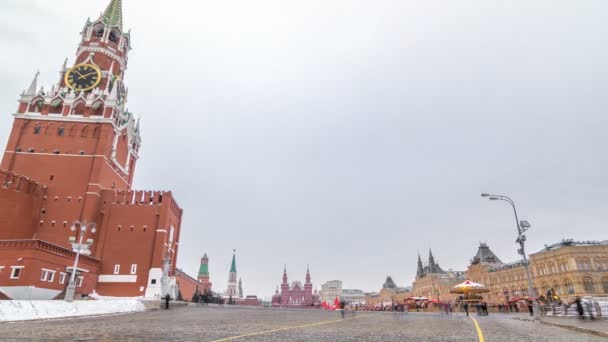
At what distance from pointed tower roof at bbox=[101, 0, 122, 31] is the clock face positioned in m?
10.8

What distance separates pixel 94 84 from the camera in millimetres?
52531

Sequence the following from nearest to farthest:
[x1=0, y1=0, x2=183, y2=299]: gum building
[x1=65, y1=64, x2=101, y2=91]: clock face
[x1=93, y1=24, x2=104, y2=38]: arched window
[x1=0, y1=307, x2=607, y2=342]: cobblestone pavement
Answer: [x1=0, y1=307, x2=607, y2=342]: cobblestone pavement, [x1=0, y1=0, x2=183, y2=299]: gum building, [x1=65, y1=64, x2=101, y2=91]: clock face, [x1=93, y1=24, x2=104, y2=38]: arched window

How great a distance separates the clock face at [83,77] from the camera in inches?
2060

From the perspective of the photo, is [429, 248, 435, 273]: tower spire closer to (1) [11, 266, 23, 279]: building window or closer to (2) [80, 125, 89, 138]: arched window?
(2) [80, 125, 89, 138]: arched window

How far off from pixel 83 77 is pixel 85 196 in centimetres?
2132

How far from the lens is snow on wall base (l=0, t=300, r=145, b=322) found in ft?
46.3

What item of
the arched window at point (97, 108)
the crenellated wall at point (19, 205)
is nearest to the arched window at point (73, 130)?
the arched window at point (97, 108)

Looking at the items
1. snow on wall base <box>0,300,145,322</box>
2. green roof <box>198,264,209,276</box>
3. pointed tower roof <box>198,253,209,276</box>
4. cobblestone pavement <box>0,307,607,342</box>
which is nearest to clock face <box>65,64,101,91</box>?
snow on wall base <box>0,300,145,322</box>

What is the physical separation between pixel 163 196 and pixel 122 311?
2320cm

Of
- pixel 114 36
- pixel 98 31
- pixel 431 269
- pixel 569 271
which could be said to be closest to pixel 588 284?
pixel 569 271

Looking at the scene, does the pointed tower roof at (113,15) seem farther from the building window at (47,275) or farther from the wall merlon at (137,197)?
the building window at (47,275)

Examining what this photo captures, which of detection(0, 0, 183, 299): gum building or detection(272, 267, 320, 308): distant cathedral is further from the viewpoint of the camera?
detection(272, 267, 320, 308): distant cathedral

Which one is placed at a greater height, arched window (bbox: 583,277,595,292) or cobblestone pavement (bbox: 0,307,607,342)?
arched window (bbox: 583,277,595,292)

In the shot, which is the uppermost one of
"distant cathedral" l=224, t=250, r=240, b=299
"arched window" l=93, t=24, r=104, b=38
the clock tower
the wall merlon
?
"arched window" l=93, t=24, r=104, b=38
